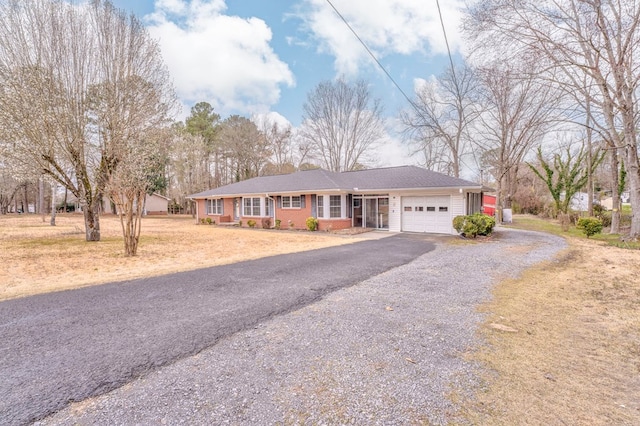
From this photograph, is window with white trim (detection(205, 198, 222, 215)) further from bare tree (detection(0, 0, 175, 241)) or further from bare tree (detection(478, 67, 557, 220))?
bare tree (detection(478, 67, 557, 220))

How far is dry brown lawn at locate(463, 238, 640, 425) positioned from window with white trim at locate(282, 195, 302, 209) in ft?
44.0

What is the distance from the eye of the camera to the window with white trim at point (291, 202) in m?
18.4

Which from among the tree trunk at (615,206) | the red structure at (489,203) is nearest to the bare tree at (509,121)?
the red structure at (489,203)

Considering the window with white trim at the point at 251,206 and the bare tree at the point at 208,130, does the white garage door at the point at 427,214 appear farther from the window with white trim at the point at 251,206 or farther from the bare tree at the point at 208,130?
the bare tree at the point at 208,130

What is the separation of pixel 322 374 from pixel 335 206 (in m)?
14.5

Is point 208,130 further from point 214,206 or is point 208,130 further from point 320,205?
point 320,205

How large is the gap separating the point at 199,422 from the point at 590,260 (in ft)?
34.1

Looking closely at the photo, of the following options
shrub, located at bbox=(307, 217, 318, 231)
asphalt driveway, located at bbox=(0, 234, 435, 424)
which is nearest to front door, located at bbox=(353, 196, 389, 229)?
shrub, located at bbox=(307, 217, 318, 231)

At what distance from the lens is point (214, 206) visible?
81.4 feet

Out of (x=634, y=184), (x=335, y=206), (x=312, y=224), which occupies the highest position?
(x=634, y=184)

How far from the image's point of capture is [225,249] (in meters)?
11.0

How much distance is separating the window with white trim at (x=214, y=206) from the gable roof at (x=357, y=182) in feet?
5.43

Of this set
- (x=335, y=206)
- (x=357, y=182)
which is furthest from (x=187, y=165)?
(x=357, y=182)

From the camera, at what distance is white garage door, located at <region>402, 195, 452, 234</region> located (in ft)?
48.3
